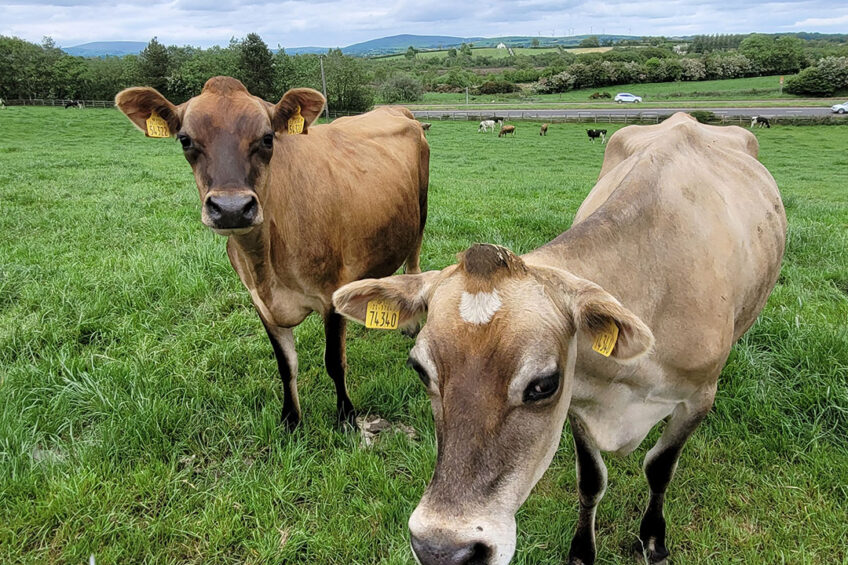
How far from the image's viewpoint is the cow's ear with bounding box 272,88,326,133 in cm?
339

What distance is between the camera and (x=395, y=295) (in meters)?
2.12

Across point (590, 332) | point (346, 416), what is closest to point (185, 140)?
point (346, 416)

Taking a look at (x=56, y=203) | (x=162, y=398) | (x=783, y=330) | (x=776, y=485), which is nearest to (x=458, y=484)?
(x=776, y=485)

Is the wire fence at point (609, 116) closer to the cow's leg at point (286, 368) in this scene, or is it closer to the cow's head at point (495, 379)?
the cow's leg at point (286, 368)

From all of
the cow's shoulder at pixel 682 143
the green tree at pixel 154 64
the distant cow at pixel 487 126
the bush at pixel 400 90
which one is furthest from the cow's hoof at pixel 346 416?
the bush at pixel 400 90

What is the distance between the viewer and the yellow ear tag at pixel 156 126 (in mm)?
3303

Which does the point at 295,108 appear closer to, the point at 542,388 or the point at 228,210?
the point at 228,210

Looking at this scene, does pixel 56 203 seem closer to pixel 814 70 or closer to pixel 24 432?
pixel 24 432

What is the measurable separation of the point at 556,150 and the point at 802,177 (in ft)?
34.9

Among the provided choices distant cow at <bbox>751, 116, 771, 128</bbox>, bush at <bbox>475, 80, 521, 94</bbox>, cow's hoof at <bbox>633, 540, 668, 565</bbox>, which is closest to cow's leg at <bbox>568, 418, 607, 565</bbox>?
cow's hoof at <bbox>633, 540, 668, 565</bbox>

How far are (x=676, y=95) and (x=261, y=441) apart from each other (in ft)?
213

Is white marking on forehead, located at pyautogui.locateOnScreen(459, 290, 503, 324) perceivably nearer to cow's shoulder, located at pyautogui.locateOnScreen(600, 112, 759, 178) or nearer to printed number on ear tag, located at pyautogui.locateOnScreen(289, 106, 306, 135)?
cow's shoulder, located at pyautogui.locateOnScreen(600, 112, 759, 178)

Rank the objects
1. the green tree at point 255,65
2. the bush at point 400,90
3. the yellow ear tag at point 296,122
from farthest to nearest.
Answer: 1. the bush at point 400,90
2. the green tree at point 255,65
3. the yellow ear tag at point 296,122

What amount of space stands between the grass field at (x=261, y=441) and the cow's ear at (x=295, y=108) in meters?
1.87
